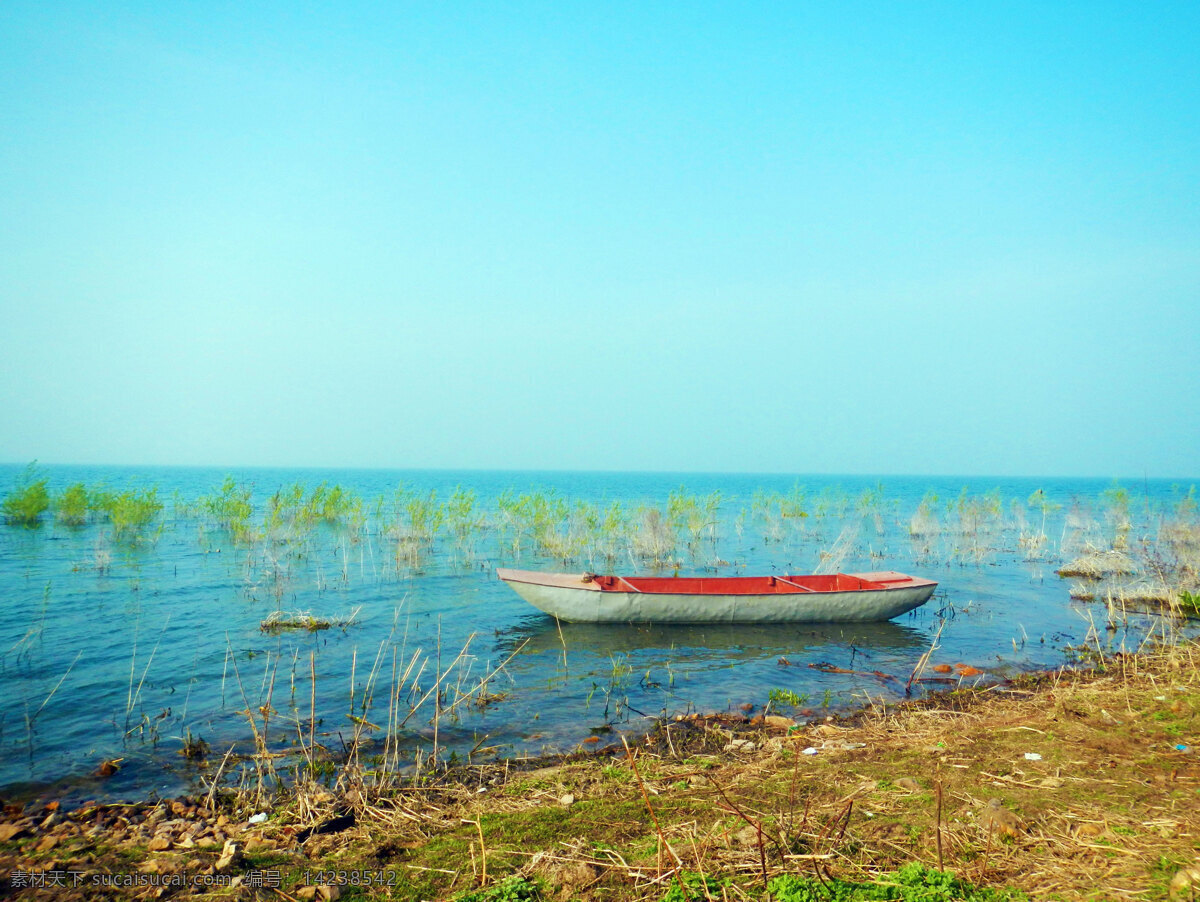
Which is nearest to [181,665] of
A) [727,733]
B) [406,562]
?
[727,733]

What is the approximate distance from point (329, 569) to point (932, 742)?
63.6ft

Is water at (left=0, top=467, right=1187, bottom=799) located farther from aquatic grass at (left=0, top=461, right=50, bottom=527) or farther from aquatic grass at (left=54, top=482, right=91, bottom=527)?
aquatic grass at (left=54, top=482, right=91, bottom=527)

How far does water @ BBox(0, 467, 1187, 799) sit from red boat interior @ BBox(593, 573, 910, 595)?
3.79 feet

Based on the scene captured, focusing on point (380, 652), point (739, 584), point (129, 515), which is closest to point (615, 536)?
point (739, 584)

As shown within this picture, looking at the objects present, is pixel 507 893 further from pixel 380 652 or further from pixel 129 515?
pixel 129 515

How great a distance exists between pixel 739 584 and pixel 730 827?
12.2 metres

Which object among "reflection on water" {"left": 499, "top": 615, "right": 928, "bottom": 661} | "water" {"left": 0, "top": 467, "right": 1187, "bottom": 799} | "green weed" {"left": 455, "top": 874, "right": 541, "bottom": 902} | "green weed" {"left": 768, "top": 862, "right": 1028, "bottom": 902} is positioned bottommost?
"reflection on water" {"left": 499, "top": 615, "right": 928, "bottom": 661}

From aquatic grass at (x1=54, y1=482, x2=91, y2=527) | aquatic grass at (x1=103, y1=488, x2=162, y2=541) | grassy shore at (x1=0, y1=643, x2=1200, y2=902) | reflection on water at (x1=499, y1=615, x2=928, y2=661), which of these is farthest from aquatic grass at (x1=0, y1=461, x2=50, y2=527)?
grassy shore at (x1=0, y1=643, x2=1200, y2=902)

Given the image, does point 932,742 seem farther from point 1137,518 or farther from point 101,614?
point 1137,518

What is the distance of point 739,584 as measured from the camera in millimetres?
16812

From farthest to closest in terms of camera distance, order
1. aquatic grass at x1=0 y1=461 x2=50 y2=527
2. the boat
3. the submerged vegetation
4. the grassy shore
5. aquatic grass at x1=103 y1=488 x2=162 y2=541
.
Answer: aquatic grass at x1=0 y1=461 x2=50 y2=527 < aquatic grass at x1=103 y1=488 x2=162 y2=541 < the submerged vegetation < the boat < the grassy shore

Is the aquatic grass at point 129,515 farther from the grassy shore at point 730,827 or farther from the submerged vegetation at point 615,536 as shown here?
the grassy shore at point 730,827

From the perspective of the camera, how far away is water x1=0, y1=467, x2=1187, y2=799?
8570 millimetres

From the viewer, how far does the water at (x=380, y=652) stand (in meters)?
8.57
